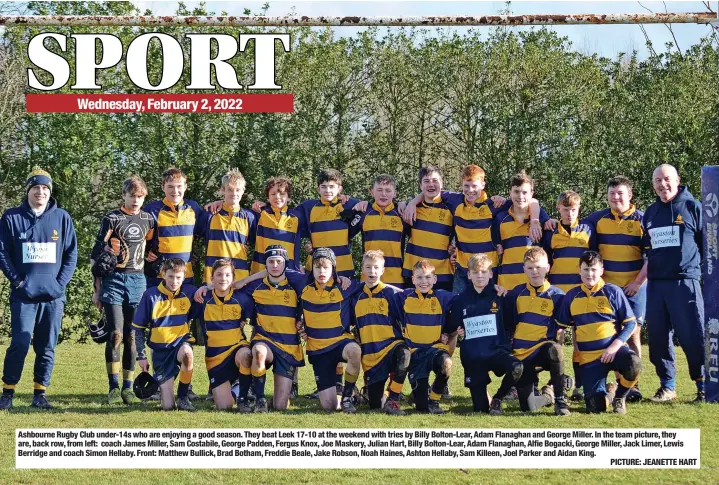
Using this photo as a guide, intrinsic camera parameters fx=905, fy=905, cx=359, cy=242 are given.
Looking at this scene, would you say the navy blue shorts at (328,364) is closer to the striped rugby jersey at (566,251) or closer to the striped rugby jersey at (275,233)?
the striped rugby jersey at (275,233)

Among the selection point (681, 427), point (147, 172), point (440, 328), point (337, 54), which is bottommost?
point (681, 427)

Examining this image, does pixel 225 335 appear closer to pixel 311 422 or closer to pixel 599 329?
pixel 311 422

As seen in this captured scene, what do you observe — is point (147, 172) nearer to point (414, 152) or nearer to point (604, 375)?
point (414, 152)

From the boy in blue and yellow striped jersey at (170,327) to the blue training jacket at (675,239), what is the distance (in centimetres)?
367

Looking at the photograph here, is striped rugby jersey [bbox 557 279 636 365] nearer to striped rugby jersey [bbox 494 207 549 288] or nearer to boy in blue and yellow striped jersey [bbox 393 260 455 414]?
striped rugby jersey [bbox 494 207 549 288]

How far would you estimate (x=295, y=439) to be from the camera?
5.72m

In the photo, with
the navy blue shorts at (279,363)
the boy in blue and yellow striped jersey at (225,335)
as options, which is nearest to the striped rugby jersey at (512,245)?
the navy blue shorts at (279,363)

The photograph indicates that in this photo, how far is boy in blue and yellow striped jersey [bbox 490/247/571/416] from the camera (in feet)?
21.9

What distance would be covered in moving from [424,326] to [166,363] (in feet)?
6.57

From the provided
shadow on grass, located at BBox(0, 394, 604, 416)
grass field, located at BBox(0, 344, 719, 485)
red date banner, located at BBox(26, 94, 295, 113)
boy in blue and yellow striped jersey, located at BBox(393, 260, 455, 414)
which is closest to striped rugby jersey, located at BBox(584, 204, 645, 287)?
grass field, located at BBox(0, 344, 719, 485)

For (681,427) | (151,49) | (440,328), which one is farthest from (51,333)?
(151,49)

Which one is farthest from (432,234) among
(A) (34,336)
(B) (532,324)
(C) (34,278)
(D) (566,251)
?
(A) (34,336)

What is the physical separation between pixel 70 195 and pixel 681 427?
896 centimetres

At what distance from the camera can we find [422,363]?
22.0 feet
